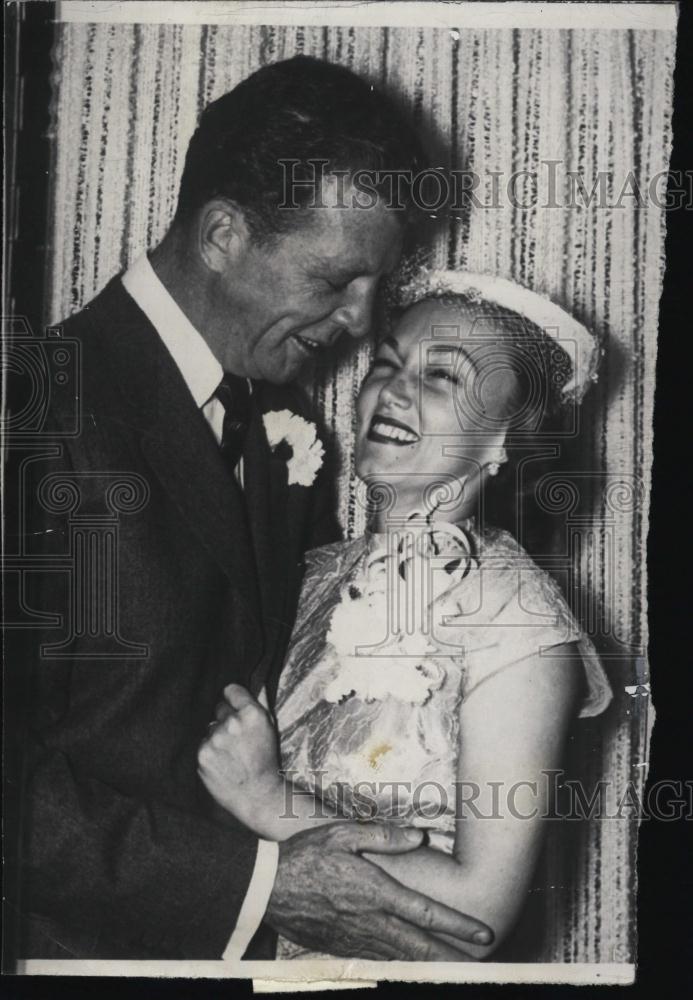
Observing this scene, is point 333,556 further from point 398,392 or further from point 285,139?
point 285,139

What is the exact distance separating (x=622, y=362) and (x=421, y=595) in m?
0.43

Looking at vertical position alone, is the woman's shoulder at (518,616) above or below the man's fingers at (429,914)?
above

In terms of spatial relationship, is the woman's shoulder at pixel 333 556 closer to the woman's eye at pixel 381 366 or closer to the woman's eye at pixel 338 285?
the woman's eye at pixel 381 366

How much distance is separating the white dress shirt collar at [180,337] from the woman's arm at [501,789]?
54 cm

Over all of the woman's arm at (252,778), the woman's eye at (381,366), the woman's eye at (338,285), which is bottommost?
the woman's arm at (252,778)

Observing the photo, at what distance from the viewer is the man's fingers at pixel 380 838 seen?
1.49 metres

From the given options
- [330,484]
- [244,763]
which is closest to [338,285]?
[330,484]

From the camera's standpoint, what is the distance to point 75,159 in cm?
154

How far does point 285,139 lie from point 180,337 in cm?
29

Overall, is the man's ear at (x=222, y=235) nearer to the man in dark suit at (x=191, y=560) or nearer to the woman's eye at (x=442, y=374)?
the man in dark suit at (x=191, y=560)

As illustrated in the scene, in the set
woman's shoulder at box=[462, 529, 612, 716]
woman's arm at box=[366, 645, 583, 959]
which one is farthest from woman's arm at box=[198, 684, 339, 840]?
woman's shoulder at box=[462, 529, 612, 716]

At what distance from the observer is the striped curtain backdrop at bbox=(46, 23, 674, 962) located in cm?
154

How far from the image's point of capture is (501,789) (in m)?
1.50

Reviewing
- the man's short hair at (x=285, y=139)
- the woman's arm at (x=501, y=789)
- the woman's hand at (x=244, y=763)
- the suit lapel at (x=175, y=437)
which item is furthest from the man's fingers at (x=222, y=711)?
the man's short hair at (x=285, y=139)
